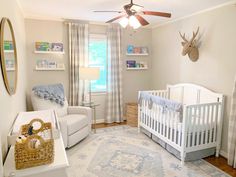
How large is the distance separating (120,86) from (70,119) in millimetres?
1641

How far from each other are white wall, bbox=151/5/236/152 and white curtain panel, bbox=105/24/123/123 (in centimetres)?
111

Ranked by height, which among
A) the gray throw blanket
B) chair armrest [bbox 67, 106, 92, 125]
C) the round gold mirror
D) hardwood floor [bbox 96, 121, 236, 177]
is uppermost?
the round gold mirror

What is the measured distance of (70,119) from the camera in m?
3.29

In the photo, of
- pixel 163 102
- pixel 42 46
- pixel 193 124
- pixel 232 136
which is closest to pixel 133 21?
pixel 163 102

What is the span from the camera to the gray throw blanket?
338 centimetres

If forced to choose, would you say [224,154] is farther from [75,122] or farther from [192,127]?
[75,122]

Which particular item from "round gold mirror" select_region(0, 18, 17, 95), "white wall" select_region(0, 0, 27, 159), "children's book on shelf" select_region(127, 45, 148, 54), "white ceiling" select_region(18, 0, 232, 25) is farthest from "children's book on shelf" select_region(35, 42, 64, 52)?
"round gold mirror" select_region(0, 18, 17, 95)

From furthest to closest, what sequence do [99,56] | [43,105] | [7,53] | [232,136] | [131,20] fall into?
[99,56] → [43,105] → [232,136] → [131,20] → [7,53]

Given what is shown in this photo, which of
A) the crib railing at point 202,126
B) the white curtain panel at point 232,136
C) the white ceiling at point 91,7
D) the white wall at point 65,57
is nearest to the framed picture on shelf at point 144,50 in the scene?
the white wall at point 65,57

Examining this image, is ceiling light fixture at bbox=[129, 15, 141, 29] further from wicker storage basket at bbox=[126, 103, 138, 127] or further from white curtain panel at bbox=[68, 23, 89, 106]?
wicker storage basket at bbox=[126, 103, 138, 127]

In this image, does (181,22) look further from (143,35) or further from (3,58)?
(3,58)

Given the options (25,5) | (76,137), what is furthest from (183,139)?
(25,5)

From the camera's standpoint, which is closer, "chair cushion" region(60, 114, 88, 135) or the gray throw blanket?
"chair cushion" region(60, 114, 88, 135)

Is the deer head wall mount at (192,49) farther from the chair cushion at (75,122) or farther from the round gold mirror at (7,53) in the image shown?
the round gold mirror at (7,53)
